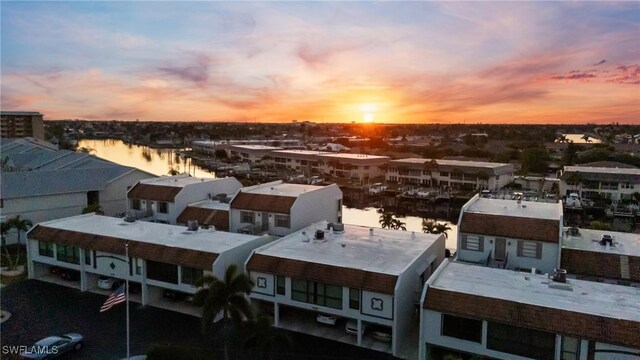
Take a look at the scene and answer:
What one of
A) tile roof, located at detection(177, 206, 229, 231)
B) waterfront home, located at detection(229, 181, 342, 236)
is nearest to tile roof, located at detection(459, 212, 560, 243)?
waterfront home, located at detection(229, 181, 342, 236)

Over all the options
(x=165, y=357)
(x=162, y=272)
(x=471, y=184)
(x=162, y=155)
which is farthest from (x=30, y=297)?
(x=162, y=155)

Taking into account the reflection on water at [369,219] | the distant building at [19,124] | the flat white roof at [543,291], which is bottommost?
the reflection on water at [369,219]

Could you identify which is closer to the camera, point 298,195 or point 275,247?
point 275,247

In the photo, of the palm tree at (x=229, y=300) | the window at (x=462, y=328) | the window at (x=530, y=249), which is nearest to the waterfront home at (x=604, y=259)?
the window at (x=530, y=249)

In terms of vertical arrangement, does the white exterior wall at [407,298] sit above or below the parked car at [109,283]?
above

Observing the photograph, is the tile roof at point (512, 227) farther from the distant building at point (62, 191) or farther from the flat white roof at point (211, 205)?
the distant building at point (62, 191)

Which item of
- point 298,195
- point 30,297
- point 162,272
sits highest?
point 298,195

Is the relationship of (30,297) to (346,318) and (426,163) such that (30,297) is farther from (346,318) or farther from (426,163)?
(426,163)
